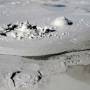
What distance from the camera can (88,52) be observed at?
Answer: 4770 millimetres

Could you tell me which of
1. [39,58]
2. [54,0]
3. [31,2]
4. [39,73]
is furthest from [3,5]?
[39,73]

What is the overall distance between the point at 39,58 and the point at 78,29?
65.3 inches

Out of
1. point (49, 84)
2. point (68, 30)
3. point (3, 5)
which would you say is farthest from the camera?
point (3, 5)

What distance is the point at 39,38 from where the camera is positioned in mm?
5137

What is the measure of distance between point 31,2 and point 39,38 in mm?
2943

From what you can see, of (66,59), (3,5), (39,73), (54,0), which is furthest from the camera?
(54,0)

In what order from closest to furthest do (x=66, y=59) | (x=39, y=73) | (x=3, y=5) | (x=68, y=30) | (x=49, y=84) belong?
(x=49, y=84)
(x=39, y=73)
(x=66, y=59)
(x=68, y=30)
(x=3, y=5)

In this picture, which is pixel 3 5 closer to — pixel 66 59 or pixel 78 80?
pixel 66 59

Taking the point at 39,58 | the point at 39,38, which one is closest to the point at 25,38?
the point at 39,38

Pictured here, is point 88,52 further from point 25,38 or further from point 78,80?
point 25,38

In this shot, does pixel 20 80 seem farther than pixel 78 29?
No

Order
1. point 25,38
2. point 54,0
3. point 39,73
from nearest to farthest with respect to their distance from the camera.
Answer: point 39,73 → point 25,38 → point 54,0

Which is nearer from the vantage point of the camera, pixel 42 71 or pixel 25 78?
pixel 25 78

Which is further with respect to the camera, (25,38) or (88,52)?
(25,38)
